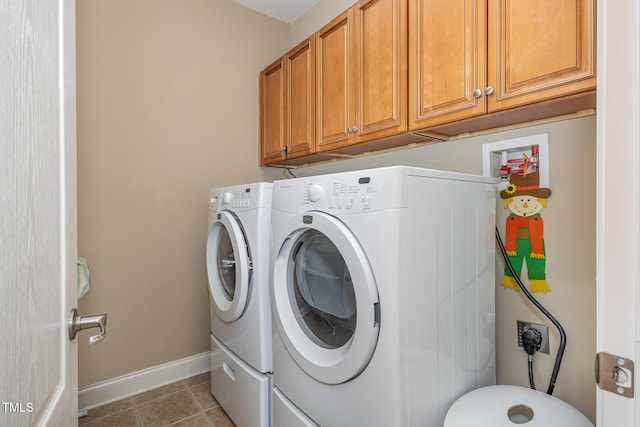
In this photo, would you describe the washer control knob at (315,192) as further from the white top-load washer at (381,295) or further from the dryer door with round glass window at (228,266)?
the dryer door with round glass window at (228,266)

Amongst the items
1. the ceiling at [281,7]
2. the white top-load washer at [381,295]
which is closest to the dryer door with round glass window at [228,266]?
the white top-load washer at [381,295]

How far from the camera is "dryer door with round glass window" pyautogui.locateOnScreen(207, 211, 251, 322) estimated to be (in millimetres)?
1572

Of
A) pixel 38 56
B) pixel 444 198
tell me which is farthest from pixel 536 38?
pixel 38 56

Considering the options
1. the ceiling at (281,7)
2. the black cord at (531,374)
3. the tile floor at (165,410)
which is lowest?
the tile floor at (165,410)

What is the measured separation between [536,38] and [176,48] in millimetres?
2192

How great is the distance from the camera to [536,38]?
3.43ft

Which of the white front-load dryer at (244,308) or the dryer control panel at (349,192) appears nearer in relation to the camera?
the dryer control panel at (349,192)

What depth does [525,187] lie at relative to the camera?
4.39 ft

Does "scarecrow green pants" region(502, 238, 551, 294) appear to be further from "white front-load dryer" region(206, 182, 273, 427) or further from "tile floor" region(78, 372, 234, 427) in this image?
"tile floor" region(78, 372, 234, 427)

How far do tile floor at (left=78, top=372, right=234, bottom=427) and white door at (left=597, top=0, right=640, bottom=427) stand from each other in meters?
1.84

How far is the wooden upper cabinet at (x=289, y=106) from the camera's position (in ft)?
6.63

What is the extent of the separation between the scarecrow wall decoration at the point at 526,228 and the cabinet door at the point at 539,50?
1.29 ft

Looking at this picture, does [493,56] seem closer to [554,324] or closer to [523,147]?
[523,147]

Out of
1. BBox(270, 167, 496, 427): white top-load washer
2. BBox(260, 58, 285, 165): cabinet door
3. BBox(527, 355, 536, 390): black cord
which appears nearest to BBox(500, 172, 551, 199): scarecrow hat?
BBox(270, 167, 496, 427): white top-load washer
